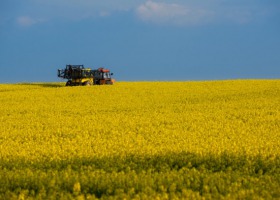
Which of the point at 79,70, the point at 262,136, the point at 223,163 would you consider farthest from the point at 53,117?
the point at 79,70

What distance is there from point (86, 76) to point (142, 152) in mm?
52110

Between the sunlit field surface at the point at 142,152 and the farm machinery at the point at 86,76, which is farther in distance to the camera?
the farm machinery at the point at 86,76

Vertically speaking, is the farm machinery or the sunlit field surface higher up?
the farm machinery

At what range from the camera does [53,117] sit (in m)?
32.4

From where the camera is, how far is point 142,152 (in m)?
16.7

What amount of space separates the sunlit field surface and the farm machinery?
26466mm

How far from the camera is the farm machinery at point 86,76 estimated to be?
67381 mm

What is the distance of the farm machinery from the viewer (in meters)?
67.4

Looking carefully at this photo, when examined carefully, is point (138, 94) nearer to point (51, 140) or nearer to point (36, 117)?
point (36, 117)

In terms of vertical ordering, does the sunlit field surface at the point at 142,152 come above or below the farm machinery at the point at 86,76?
below

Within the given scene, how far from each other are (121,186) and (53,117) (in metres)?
21.5

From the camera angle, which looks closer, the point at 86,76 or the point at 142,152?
the point at 142,152

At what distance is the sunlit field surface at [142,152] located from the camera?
1133cm

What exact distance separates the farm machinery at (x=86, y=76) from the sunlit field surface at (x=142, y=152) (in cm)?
2647
